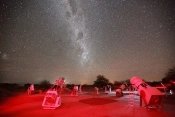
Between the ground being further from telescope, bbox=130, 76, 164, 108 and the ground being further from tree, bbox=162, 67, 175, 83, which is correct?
tree, bbox=162, 67, 175, 83

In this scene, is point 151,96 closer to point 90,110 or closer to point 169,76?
point 90,110

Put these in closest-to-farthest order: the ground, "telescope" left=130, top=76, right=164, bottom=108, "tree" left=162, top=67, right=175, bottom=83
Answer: the ground < "telescope" left=130, top=76, right=164, bottom=108 < "tree" left=162, top=67, right=175, bottom=83

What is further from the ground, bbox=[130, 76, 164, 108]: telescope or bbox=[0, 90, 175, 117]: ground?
bbox=[130, 76, 164, 108]: telescope

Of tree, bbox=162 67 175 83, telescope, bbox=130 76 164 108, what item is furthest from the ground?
tree, bbox=162 67 175 83

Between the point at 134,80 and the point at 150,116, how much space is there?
534cm

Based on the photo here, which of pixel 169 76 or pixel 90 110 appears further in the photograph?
pixel 169 76

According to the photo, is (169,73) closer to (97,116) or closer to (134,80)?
(134,80)

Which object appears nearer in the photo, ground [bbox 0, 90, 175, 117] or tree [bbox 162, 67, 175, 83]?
ground [bbox 0, 90, 175, 117]

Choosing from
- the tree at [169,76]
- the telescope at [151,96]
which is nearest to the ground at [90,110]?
the telescope at [151,96]

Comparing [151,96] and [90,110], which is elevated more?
[151,96]

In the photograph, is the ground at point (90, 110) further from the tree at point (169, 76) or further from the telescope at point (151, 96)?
the tree at point (169, 76)

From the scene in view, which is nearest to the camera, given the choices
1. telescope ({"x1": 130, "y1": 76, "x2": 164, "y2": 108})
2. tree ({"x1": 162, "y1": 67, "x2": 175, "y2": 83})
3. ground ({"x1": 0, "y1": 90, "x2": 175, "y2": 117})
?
ground ({"x1": 0, "y1": 90, "x2": 175, "y2": 117})

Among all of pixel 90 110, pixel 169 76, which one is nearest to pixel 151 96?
pixel 90 110

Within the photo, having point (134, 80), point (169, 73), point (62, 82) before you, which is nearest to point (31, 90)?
point (62, 82)
